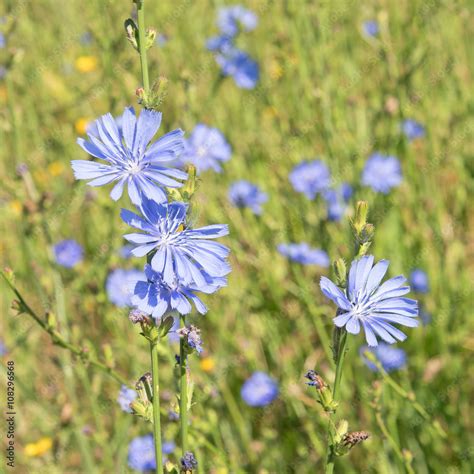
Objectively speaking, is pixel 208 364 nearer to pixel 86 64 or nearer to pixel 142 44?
pixel 142 44

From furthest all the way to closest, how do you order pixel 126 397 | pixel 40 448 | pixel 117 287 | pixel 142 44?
1. pixel 117 287
2. pixel 40 448
3. pixel 126 397
4. pixel 142 44

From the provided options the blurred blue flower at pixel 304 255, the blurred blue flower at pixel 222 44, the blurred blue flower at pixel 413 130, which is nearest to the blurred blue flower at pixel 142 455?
the blurred blue flower at pixel 304 255

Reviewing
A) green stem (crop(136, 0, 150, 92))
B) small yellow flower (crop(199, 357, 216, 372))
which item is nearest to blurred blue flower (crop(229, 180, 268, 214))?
small yellow flower (crop(199, 357, 216, 372))

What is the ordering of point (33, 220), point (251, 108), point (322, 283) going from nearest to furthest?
point (322, 283), point (33, 220), point (251, 108)

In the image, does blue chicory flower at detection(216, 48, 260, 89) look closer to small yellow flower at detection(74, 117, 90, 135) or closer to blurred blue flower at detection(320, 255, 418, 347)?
small yellow flower at detection(74, 117, 90, 135)

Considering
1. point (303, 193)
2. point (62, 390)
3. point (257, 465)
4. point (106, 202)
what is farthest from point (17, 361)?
point (303, 193)

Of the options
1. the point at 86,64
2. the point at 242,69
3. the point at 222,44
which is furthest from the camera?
the point at 86,64

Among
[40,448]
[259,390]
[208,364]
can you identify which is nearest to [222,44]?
[208,364]

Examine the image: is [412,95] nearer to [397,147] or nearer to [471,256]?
[397,147]

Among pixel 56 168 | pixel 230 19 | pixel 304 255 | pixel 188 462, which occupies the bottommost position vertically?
pixel 188 462

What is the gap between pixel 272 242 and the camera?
3.71 m

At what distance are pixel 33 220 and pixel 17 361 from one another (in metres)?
1.15

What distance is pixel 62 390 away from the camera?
354 cm

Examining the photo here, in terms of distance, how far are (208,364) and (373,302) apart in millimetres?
1916
